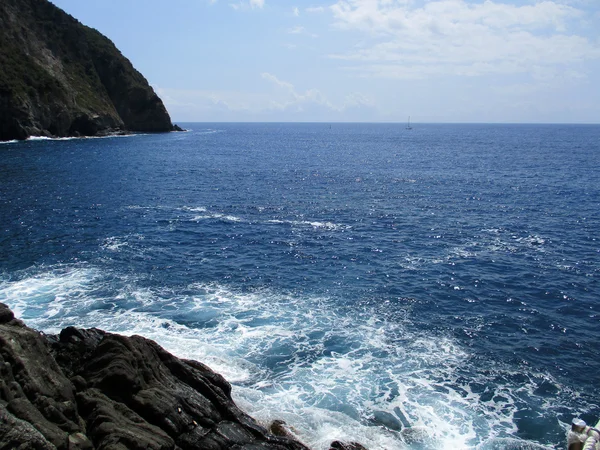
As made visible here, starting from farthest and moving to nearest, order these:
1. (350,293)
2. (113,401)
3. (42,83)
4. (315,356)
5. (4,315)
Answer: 1. (42,83)
2. (350,293)
3. (315,356)
4. (4,315)
5. (113,401)

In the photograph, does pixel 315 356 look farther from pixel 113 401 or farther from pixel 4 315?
pixel 4 315

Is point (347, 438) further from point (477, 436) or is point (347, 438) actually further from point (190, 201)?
point (190, 201)

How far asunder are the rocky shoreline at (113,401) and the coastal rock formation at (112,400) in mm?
37

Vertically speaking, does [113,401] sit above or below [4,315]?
below

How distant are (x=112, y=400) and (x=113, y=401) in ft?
0.40

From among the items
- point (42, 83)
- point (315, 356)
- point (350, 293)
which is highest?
point (42, 83)

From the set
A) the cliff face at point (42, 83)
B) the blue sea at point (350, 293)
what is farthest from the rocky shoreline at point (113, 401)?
the cliff face at point (42, 83)

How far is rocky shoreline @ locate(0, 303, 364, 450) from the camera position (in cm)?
1706

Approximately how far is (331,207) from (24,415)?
2317 inches

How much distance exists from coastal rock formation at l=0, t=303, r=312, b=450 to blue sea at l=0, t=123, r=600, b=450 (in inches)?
157

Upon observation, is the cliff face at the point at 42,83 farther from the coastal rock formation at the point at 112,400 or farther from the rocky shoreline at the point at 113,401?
the coastal rock formation at the point at 112,400

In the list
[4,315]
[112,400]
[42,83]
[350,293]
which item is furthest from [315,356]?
[42,83]

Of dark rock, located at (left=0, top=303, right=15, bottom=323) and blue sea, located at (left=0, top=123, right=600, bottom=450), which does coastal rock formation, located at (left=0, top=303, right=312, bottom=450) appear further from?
blue sea, located at (left=0, top=123, right=600, bottom=450)

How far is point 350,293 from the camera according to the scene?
136 ft
